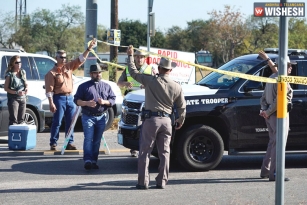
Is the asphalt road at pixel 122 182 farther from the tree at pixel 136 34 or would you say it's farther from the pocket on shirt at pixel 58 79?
the tree at pixel 136 34

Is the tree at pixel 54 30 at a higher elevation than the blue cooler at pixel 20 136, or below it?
higher

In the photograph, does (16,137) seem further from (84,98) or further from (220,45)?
(220,45)

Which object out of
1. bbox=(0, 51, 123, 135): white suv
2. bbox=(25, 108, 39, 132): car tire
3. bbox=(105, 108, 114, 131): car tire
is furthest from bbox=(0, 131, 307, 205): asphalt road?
bbox=(105, 108, 114, 131): car tire

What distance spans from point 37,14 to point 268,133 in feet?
186

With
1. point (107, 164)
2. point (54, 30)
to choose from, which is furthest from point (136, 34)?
point (107, 164)

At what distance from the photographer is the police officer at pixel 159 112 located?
29.3ft

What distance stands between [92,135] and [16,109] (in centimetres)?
300

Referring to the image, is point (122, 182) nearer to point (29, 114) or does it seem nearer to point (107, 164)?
point (107, 164)

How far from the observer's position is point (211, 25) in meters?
57.6

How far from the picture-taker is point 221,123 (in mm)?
10469

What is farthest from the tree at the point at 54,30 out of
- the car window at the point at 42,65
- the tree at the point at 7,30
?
the car window at the point at 42,65

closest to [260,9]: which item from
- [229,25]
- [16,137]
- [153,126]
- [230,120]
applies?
[153,126]

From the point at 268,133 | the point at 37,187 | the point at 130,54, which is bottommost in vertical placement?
the point at 37,187

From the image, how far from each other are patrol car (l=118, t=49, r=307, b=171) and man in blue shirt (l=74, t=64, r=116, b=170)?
0.38 m
